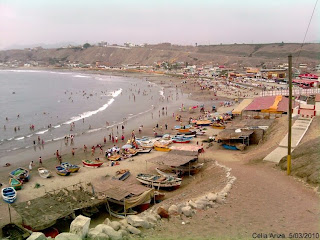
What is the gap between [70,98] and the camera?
6581cm

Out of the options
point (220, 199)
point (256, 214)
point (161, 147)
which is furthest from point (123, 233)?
point (161, 147)

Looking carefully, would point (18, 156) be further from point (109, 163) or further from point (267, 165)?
point (267, 165)

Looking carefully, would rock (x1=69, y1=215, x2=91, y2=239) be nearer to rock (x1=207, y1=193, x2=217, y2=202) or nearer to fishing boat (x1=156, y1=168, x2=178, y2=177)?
rock (x1=207, y1=193, x2=217, y2=202)

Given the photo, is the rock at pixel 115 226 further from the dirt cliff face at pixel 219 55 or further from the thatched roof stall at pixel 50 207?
the dirt cliff face at pixel 219 55

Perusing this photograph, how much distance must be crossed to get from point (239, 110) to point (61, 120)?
25.1 meters

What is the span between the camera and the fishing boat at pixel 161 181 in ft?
61.8

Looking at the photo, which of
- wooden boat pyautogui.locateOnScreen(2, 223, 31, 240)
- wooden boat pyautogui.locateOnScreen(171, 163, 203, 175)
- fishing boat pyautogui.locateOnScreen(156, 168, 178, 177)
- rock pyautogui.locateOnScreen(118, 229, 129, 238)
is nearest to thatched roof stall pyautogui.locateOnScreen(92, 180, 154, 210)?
wooden boat pyautogui.locateOnScreen(2, 223, 31, 240)

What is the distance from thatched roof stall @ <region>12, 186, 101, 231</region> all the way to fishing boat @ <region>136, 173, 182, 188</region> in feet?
14.5

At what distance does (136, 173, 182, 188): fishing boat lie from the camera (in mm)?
18844

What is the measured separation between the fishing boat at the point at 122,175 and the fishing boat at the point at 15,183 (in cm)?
631

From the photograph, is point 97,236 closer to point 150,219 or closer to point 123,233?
point 123,233

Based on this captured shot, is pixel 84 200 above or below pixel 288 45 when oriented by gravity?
below

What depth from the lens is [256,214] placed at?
11.2 metres

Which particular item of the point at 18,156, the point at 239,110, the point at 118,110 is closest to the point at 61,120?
the point at 118,110
